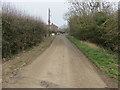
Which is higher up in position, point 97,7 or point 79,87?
point 97,7

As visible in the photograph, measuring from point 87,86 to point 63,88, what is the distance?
0.96 m

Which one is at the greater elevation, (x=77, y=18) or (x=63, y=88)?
(x=77, y=18)

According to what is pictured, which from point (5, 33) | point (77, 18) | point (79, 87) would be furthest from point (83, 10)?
point (79, 87)

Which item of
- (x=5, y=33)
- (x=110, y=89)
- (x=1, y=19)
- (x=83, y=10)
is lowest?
(x=110, y=89)

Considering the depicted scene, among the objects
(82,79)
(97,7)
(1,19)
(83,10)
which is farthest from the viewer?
(83,10)

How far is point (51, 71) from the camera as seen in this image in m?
10.3

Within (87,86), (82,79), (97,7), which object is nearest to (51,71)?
(82,79)

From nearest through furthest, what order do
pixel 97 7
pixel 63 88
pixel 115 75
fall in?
pixel 63 88, pixel 115 75, pixel 97 7

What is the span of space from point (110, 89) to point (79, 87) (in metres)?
1.12

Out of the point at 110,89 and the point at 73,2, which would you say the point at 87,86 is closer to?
the point at 110,89

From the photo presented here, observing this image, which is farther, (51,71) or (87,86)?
(51,71)

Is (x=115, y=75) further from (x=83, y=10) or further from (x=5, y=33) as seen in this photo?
(x=83, y=10)

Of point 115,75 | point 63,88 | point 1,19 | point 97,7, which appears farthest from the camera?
point 97,7

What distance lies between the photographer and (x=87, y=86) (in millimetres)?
7781
